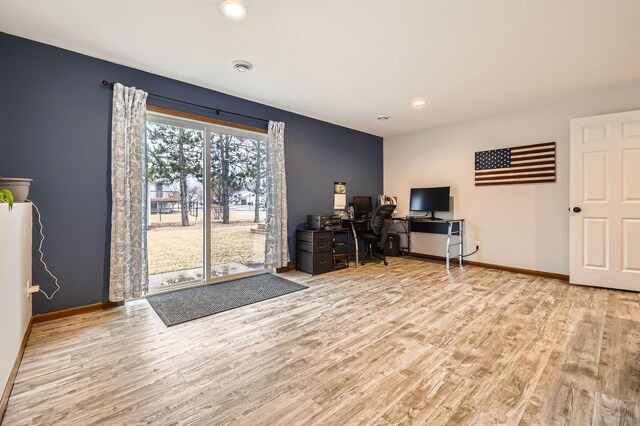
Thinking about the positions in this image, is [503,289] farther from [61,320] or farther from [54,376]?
[61,320]

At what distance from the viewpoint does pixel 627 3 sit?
2.00 metres

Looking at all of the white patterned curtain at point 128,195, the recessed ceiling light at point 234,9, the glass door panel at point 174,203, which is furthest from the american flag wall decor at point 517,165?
the white patterned curtain at point 128,195

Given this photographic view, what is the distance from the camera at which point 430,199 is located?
16.8 feet

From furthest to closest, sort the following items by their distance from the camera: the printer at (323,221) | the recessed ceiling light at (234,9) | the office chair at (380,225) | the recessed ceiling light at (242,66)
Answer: the office chair at (380,225) → the printer at (323,221) → the recessed ceiling light at (242,66) → the recessed ceiling light at (234,9)

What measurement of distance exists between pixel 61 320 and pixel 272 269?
7.69 feet

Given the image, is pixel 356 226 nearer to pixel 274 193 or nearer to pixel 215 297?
pixel 274 193

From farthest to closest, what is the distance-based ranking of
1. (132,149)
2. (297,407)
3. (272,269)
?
(272,269) < (132,149) < (297,407)

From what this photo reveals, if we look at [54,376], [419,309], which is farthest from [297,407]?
[419,309]

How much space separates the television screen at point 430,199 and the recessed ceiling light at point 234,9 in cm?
413

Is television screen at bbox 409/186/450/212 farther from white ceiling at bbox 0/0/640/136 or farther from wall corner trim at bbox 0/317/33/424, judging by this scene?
wall corner trim at bbox 0/317/33/424

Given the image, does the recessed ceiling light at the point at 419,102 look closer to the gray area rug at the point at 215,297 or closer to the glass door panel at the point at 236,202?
the glass door panel at the point at 236,202

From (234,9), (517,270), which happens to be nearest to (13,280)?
(234,9)

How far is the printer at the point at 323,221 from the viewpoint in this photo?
14.3ft

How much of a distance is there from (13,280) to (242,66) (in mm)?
2563
